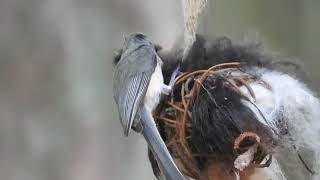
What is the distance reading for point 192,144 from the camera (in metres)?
1.16

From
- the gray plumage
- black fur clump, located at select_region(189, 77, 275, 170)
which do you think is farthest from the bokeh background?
black fur clump, located at select_region(189, 77, 275, 170)

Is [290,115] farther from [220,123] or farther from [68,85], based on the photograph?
[68,85]

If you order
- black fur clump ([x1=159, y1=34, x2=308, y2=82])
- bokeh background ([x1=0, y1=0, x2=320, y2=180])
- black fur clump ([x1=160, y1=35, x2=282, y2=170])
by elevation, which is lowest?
bokeh background ([x1=0, y1=0, x2=320, y2=180])

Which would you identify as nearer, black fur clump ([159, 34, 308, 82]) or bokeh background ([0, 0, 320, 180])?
black fur clump ([159, 34, 308, 82])

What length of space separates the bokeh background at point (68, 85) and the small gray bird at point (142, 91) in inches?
22.7

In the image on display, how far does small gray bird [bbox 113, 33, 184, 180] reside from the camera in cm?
115

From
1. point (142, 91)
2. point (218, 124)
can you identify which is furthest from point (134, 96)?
point (218, 124)

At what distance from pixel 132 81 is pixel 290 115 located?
23 cm

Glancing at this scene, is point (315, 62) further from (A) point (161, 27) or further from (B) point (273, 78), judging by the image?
(B) point (273, 78)

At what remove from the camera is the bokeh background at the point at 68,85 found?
1.90 m

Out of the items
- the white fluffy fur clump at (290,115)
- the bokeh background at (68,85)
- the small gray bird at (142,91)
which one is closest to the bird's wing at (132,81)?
the small gray bird at (142,91)

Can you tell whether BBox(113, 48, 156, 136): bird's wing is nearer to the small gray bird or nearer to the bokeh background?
the small gray bird

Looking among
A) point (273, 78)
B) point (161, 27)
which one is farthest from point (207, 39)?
point (161, 27)

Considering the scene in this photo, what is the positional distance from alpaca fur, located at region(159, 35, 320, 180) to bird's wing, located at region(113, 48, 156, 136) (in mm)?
32
